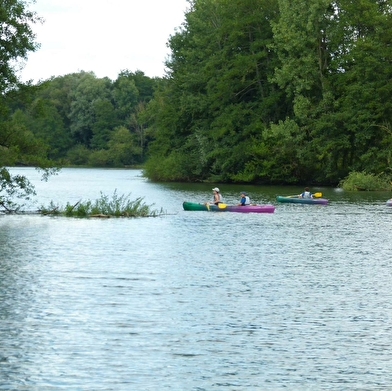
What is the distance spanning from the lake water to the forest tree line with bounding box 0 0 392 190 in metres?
29.5

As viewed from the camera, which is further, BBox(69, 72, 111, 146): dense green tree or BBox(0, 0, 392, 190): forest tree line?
BBox(69, 72, 111, 146): dense green tree

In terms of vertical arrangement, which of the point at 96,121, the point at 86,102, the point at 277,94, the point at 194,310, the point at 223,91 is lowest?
the point at 194,310

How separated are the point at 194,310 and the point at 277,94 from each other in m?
57.6

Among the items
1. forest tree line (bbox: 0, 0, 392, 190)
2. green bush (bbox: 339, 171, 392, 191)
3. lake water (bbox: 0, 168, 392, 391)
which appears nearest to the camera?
→ lake water (bbox: 0, 168, 392, 391)

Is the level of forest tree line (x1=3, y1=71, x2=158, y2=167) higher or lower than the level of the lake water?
higher

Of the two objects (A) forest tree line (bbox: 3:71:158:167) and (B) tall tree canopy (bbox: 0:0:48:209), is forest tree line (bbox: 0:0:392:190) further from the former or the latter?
(A) forest tree line (bbox: 3:71:158:167)

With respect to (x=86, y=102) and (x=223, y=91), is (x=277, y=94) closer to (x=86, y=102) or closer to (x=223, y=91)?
(x=223, y=91)

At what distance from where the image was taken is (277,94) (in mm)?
74375

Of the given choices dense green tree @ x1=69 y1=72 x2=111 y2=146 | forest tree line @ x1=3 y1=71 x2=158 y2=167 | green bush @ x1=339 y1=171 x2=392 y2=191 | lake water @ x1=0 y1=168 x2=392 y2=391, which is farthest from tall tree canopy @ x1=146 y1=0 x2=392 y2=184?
dense green tree @ x1=69 y1=72 x2=111 y2=146

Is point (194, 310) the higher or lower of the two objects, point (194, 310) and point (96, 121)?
the lower

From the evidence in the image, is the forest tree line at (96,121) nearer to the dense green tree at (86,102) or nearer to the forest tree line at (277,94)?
the dense green tree at (86,102)

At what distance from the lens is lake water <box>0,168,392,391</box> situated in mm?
13406

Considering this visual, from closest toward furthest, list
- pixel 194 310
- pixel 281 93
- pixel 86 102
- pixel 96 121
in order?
pixel 194 310 < pixel 281 93 < pixel 86 102 < pixel 96 121

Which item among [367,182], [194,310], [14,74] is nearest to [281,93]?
[367,182]
